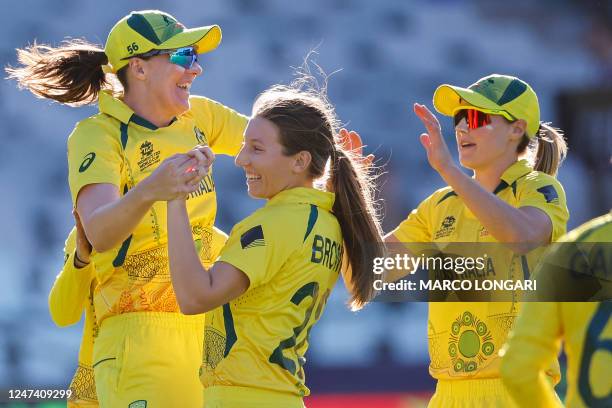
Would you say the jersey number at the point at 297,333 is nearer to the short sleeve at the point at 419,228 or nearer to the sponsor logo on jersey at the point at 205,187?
the sponsor logo on jersey at the point at 205,187

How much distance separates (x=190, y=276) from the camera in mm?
2715

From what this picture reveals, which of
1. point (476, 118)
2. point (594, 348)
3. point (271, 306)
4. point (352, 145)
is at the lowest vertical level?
point (594, 348)

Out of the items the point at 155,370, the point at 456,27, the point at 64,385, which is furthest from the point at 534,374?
the point at 456,27

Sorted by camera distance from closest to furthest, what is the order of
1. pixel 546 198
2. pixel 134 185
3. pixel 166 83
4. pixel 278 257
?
pixel 278 257, pixel 134 185, pixel 166 83, pixel 546 198

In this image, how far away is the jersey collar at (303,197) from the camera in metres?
2.96

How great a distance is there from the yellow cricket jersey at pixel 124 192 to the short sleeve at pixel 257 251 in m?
0.47

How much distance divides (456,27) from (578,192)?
160 centimetres

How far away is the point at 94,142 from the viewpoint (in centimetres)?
323

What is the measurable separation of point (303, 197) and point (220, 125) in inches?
30.2

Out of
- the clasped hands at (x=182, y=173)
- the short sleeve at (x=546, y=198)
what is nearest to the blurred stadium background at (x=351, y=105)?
the short sleeve at (x=546, y=198)

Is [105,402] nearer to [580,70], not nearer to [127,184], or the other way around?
[127,184]

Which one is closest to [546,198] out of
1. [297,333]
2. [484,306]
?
[484,306]

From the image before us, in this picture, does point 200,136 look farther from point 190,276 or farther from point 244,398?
point 244,398

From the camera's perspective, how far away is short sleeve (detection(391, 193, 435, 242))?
3744 mm
